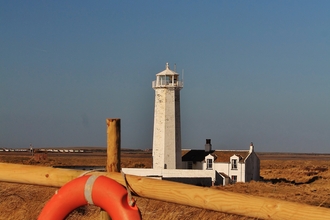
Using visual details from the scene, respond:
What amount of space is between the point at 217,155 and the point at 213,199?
1022 inches

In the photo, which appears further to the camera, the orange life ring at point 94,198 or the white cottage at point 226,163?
the white cottage at point 226,163

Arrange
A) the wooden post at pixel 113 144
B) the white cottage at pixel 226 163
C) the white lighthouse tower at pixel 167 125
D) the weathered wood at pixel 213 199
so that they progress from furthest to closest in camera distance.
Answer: the white cottage at pixel 226 163, the white lighthouse tower at pixel 167 125, the wooden post at pixel 113 144, the weathered wood at pixel 213 199

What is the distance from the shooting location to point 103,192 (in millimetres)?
4289

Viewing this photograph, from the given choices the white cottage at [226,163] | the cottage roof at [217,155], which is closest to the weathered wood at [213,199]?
the white cottage at [226,163]

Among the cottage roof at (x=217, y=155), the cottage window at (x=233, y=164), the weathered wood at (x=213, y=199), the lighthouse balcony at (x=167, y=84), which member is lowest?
the cottage window at (x=233, y=164)

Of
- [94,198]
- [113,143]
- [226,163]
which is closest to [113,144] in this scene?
[113,143]

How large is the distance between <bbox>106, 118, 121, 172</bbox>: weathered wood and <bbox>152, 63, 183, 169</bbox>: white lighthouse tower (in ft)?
78.9

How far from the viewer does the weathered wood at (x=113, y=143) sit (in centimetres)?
530

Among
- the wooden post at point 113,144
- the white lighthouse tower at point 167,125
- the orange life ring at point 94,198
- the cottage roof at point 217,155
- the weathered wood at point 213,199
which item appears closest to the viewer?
the orange life ring at point 94,198

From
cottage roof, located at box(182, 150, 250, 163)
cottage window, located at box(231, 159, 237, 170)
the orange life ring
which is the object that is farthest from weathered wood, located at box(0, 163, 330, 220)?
cottage roof, located at box(182, 150, 250, 163)

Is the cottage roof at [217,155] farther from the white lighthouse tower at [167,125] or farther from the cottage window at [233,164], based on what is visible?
the white lighthouse tower at [167,125]

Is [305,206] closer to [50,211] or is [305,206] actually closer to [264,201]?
[264,201]

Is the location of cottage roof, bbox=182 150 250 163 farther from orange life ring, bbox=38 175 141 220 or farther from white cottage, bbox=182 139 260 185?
orange life ring, bbox=38 175 141 220

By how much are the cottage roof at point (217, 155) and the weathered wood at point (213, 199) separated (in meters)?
25.4
